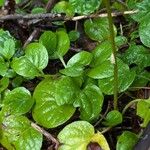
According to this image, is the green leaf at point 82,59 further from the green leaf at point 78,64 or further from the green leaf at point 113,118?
the green leaf at point 113,118

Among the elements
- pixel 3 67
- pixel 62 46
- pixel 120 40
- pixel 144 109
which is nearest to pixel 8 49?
pixel 3 67

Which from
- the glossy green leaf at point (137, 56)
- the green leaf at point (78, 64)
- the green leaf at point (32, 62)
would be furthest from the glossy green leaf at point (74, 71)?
the glossy green leaf at point (137, 56)

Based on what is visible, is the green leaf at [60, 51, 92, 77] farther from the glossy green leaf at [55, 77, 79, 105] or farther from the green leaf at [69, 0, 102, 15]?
the green leaf at [69, 0, 102, 15]

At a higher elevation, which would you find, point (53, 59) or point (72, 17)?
point (72, 17)

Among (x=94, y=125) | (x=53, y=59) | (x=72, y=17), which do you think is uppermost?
(x=72, y=17)

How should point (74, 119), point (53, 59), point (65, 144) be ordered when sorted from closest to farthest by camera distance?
point (65, 144), point (74, 119), point (53, 59)

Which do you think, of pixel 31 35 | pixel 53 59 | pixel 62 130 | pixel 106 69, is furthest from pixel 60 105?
pixel 31 35

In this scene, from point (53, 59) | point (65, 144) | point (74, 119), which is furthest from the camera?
point (53, 59)

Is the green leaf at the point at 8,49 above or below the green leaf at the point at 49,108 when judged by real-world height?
above

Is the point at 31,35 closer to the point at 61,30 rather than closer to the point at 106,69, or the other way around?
the point at 61,30
